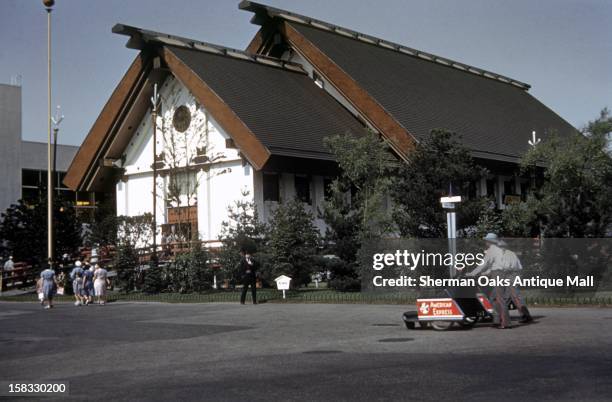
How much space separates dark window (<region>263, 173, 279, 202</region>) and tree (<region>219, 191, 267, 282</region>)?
118 inches

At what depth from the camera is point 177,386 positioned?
31.0 ft

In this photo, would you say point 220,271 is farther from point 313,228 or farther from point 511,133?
point 511,133

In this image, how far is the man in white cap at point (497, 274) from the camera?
15.3 m

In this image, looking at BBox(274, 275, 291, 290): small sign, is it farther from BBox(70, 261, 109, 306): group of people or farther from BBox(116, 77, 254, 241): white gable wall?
BBox(116, 77, 254, 241): white gable wall

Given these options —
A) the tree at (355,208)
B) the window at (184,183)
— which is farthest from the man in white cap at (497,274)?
the window at (184,183)

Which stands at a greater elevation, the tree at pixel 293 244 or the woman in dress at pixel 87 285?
the tree at pixel 293 244

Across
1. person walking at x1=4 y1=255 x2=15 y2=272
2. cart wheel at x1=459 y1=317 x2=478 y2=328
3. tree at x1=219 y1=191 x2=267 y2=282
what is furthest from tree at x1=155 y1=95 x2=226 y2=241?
cart wheel at x1=459 y1=317 x2=478 y2=328

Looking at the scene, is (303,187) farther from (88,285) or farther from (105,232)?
(88,285)

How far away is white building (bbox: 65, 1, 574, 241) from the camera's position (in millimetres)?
36000

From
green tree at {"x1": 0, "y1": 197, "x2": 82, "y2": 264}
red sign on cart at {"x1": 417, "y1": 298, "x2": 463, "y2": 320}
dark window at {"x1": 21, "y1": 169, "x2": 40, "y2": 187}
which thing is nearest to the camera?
red sign on cart at {"x1": 417, "y1": 298, "x2": 463, "y2": 320}

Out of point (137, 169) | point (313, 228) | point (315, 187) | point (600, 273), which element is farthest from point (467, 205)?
point (137, 169)

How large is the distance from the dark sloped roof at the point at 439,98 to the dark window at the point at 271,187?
6.01 meters

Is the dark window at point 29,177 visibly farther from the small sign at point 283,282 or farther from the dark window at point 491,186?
the small sign at point 283,282

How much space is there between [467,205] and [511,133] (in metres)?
22.8
